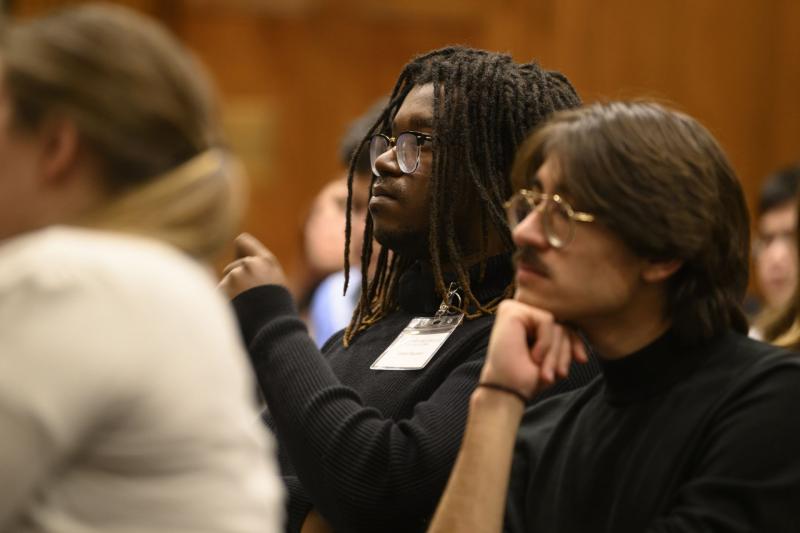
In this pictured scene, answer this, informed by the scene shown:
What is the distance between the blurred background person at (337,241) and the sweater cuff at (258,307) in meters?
1.15

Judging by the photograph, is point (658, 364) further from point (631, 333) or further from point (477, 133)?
point (477, 133)

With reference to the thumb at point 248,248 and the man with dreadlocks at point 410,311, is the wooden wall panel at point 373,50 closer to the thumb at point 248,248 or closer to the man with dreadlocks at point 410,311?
the man with dreadlocks at point 410,311

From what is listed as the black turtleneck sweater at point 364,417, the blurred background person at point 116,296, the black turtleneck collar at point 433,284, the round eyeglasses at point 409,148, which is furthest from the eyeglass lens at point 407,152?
the blurred background person at point 116,296

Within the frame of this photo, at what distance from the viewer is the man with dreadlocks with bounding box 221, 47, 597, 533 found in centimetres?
179

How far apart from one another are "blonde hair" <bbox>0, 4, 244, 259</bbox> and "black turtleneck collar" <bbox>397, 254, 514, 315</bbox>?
844 millimetres

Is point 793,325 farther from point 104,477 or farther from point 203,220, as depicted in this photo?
point 104,477

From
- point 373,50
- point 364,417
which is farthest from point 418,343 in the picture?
point 373,50

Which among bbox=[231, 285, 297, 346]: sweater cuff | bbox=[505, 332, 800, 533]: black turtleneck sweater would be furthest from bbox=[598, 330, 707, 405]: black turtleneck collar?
bbox=[231, 285, 297, 346]: sweater cuff

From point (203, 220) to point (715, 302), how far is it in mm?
716

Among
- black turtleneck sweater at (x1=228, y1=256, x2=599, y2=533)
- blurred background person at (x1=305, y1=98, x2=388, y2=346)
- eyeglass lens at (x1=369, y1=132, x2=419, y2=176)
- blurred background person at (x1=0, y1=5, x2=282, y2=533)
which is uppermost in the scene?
blurred background person at (x1=0, y1=5, x2=282, y2=533)

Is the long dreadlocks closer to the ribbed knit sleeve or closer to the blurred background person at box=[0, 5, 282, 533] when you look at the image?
the ribbed knit sleeve

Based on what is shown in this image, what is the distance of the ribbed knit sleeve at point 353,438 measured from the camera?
1.77 metres

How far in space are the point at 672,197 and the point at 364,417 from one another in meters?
0.56

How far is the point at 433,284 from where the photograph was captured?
6.91ft
